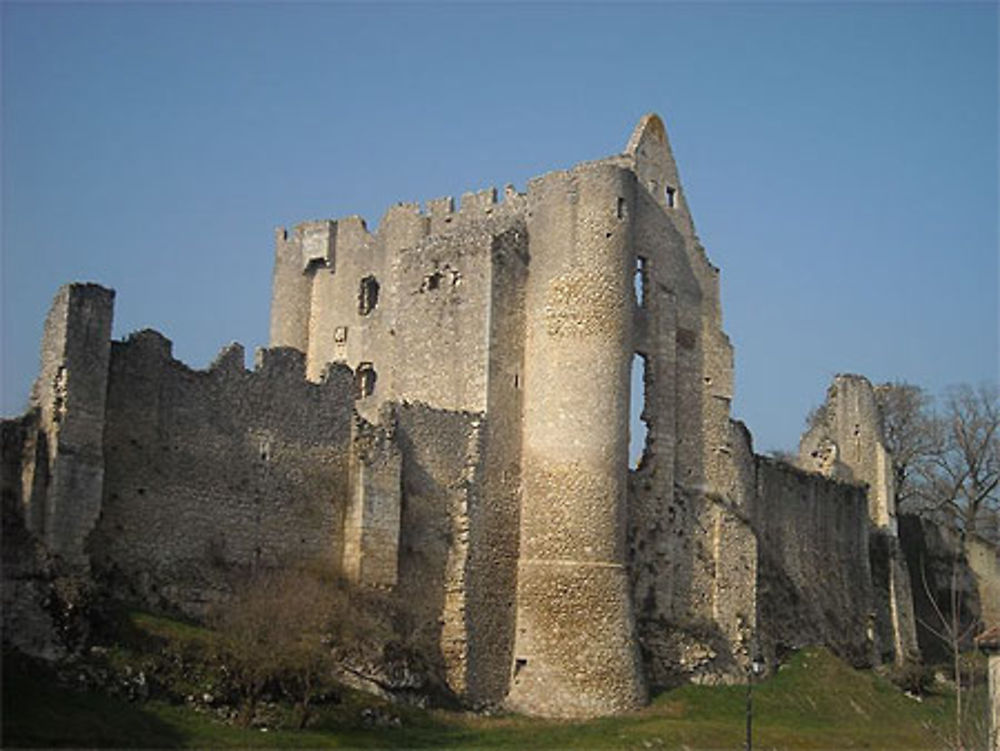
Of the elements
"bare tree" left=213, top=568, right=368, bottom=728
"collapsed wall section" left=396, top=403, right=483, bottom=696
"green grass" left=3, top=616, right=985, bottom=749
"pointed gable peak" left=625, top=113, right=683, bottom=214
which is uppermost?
"pointed gable peak" left=625, top=113, right=683, bottom=214

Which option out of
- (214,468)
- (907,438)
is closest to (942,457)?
(907,438)

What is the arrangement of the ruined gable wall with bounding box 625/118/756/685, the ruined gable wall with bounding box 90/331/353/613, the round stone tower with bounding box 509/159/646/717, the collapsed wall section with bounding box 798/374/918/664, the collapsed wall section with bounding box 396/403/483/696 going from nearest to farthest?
the ruined gable wall with bounding box 90/331/353/613 → the collapsed wall section with bounding box 396/403/483/696 → the round stone tower with bounding box 509/159/646/717 → the ruined gable wall with bounding box 625/118/756/685 → the collapsed wall section with bounding box 798/374/918/664

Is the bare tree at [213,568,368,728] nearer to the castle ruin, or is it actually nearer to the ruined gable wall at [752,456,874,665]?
the castle ruin

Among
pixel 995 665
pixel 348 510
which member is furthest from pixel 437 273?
pixel 995 665

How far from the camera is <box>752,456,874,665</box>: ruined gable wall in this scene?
3569 centimetres

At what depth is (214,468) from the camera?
24406 mm

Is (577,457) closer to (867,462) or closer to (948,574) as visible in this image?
(867,462)

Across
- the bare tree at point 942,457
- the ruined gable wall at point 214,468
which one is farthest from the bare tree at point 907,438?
the ruined gable wall at point 214,468

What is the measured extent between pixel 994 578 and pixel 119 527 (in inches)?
1335

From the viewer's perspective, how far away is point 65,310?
863 inches

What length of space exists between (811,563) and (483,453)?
13.8 meters

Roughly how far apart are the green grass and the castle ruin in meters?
1.14

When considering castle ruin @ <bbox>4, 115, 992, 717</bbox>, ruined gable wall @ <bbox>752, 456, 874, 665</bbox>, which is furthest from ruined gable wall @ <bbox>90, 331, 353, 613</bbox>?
ruined gable wall @ <bbox>752, 456, 874, 665</bbox>

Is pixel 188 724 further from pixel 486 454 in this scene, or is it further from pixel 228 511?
pixel 486 454
